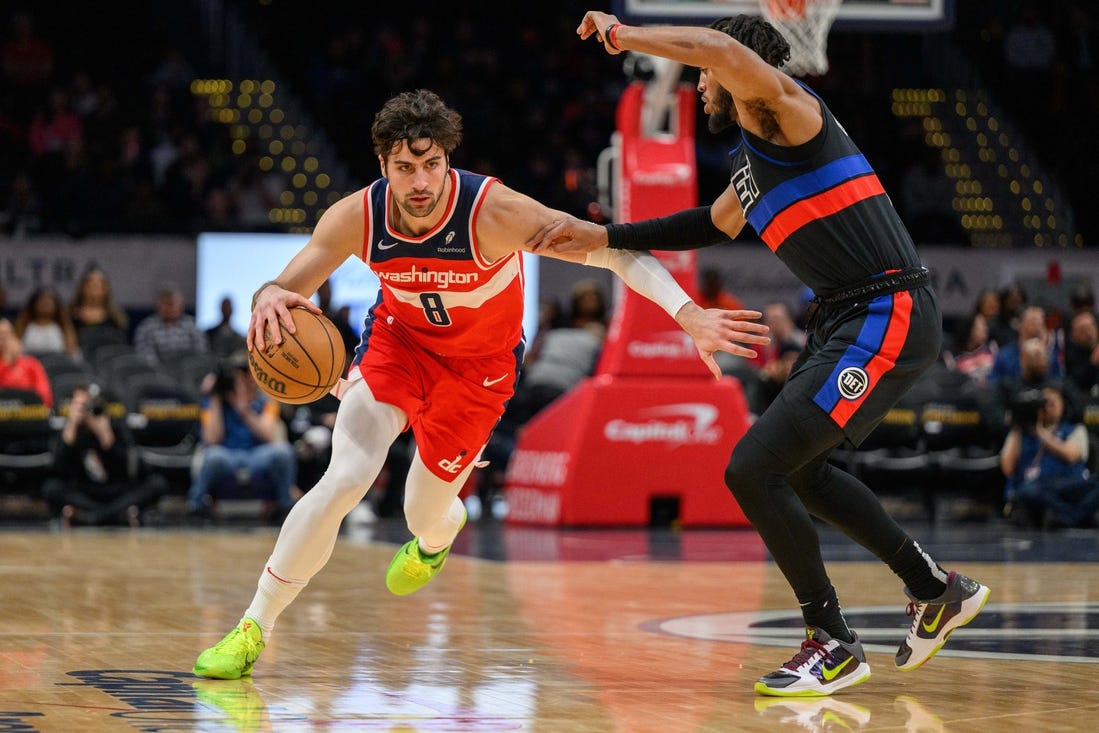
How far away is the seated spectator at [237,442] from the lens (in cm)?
1322

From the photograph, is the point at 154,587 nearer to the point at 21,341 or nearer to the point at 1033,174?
the point at 21,341

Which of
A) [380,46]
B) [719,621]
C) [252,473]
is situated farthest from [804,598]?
[380,46]

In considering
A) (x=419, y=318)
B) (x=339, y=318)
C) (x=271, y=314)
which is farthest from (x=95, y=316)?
(x=271, y=314)

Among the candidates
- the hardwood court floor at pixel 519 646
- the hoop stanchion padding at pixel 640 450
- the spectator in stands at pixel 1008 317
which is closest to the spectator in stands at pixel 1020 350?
the spectator in stands at pixel 1008 317

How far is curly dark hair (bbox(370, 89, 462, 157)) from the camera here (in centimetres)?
527

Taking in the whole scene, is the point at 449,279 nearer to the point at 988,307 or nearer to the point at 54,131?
the point at 988,307

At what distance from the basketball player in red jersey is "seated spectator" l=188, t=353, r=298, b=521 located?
7269mm

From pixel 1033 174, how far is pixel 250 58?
1050 centimetres

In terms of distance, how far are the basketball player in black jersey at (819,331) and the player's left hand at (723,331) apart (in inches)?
7.5

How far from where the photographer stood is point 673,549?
1112 centimetres

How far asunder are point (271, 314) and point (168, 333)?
10.7 metres

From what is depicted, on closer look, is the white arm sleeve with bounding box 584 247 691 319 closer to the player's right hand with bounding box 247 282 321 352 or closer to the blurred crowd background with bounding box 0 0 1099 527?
the player's right hand with bounding box 247 282 321 352

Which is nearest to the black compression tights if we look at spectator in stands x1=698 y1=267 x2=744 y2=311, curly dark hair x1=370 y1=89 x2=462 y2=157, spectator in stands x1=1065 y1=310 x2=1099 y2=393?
curly dark hair x1=370 y1=89 x2=462 y2=157

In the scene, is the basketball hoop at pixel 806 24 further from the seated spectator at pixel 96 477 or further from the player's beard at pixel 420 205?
the seated spectator at pixel 96 477
